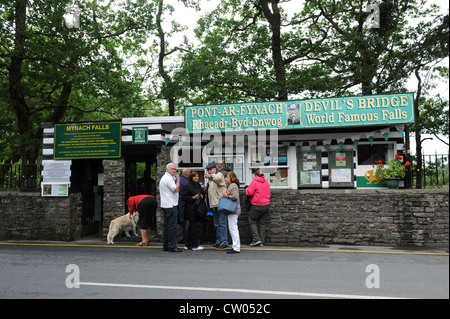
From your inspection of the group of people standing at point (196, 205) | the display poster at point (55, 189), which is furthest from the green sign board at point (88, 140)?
the group of people standing at point (196, 205)

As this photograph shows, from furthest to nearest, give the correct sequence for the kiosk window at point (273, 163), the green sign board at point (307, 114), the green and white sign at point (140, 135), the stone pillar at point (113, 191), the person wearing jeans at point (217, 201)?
the kiosk window at point (273, 163) < the green and white sign at point (140, 135) < the stone pillar at point (113, 191) < the green sign board at point (307, 114) < the person wearing jeans at point (217, 201)

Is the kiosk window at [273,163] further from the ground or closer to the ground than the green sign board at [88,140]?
closer to the ground

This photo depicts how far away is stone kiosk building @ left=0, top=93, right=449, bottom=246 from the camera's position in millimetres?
9484

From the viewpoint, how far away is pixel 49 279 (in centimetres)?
579

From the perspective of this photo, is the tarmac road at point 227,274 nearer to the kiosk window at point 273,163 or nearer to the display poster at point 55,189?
the display poster at point 55,189

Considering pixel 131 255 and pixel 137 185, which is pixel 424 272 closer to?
pixel 131 255

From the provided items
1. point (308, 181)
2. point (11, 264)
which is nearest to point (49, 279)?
point (11, 264)

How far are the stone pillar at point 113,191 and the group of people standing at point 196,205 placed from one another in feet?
3.47

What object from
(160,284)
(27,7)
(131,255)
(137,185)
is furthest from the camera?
(27,7)

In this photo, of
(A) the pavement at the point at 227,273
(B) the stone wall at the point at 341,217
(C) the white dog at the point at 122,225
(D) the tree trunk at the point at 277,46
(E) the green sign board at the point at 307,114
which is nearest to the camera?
(A) the pavement at the point at 227,273

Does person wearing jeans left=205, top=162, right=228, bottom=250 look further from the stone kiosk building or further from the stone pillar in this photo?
the stone pillar

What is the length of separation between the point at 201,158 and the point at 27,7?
11881mm

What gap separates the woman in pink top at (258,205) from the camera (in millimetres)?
9062

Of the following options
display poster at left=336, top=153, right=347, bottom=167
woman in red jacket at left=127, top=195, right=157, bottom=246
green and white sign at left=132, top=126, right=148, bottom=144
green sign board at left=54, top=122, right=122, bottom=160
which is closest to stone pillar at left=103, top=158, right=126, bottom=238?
green sign board at left=54, top=122, right=122, bottom=160
